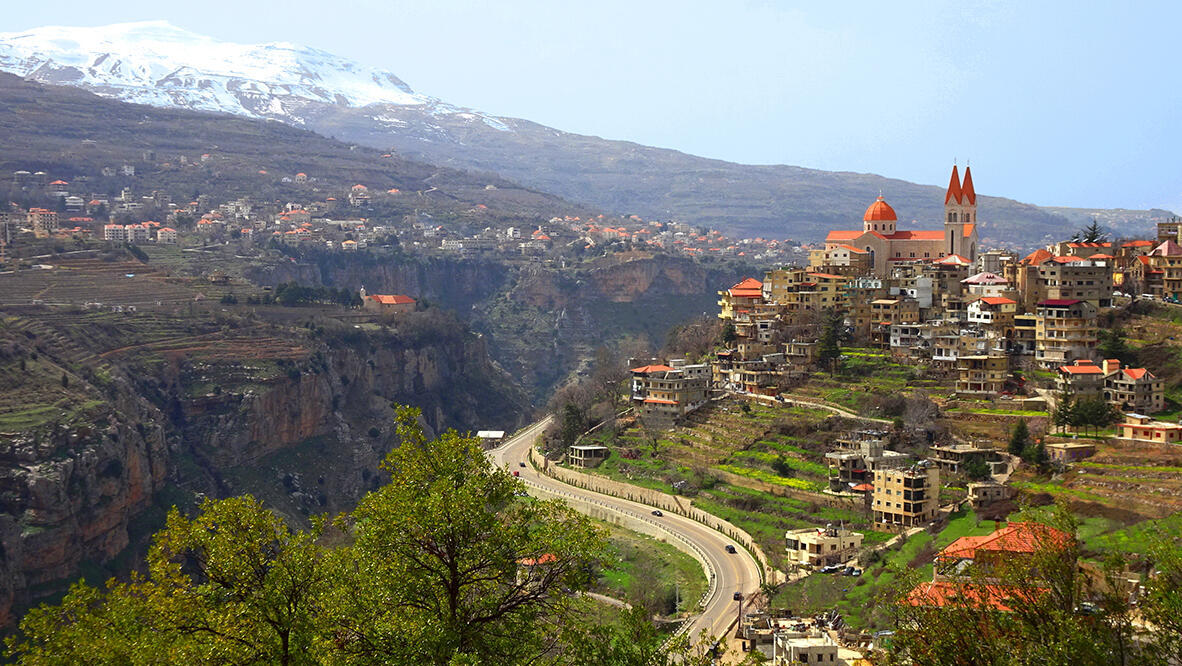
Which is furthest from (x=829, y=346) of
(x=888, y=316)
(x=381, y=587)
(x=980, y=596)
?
(x=381, y=587)

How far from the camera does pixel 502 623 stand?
16.0 meters

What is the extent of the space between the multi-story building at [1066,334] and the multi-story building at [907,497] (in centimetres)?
1106

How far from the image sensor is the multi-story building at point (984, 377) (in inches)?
1996

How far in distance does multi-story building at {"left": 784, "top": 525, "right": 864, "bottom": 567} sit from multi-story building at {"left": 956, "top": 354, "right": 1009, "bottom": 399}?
11.6 metres

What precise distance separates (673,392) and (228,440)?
86.0 ft

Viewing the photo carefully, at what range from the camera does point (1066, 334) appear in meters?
51.8

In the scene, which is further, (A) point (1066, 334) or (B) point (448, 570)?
(A) point (1066, 334)

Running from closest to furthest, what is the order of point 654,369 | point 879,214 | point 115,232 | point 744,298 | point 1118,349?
point 1118,349
point 654,369
point 744,298
point 879,214
point 115,232

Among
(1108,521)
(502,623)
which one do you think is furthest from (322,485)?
(502,623)

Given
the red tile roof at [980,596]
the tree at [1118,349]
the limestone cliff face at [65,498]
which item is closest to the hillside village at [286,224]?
the limestone cliff face at [65,498]

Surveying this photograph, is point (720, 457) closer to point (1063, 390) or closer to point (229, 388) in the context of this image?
point (1063, 390)

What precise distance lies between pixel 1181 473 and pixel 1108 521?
421 cm

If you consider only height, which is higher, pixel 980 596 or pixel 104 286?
pixel 980 596

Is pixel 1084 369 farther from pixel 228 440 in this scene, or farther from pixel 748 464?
pixel 228 440
